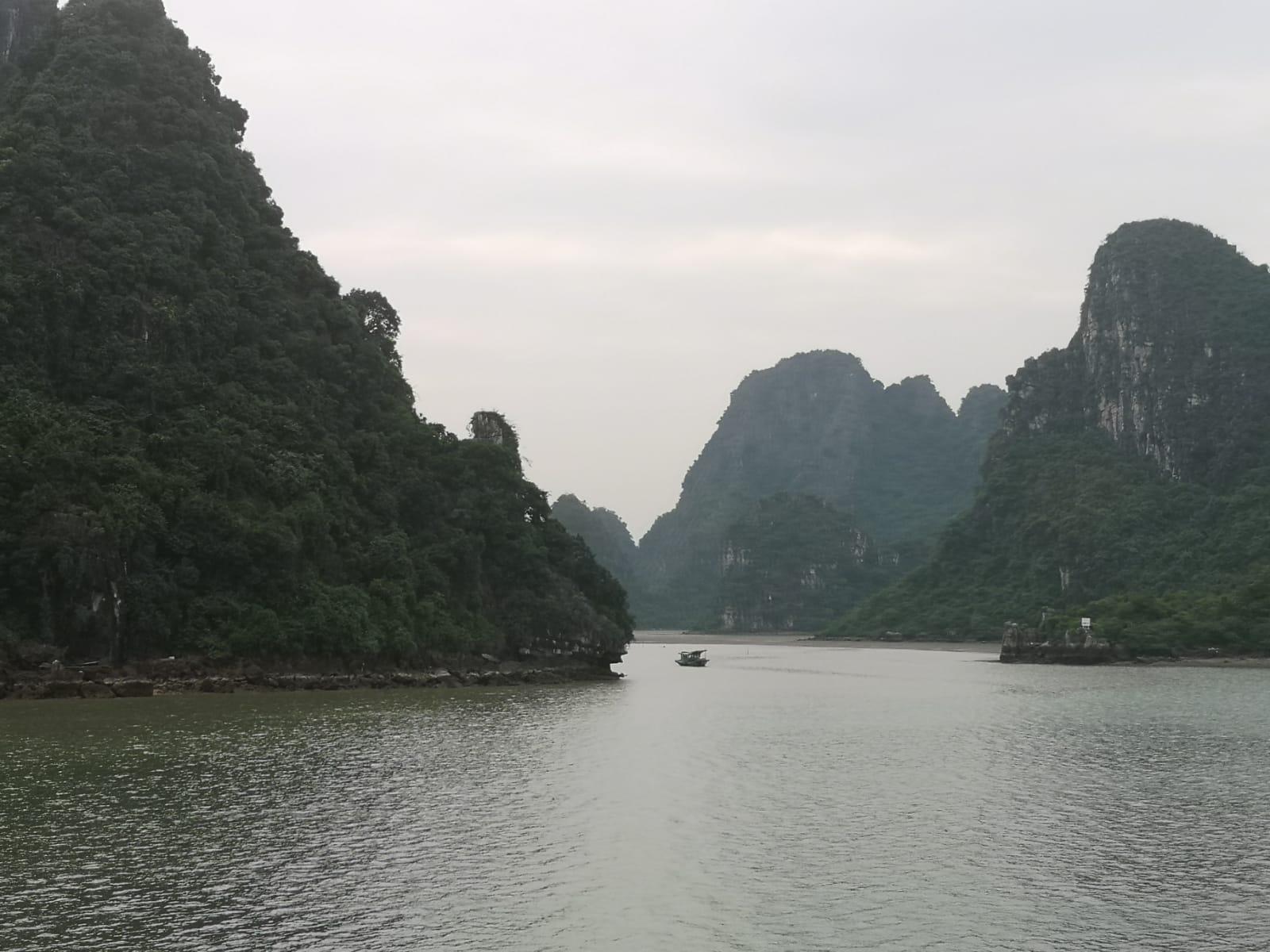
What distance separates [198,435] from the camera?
232 feet

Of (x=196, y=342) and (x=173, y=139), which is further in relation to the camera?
(x=173, y=139)

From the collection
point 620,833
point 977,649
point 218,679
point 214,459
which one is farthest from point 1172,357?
point 620,833

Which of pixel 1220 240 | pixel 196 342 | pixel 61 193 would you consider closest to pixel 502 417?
pixel 196 342

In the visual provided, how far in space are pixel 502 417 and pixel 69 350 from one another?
38126 mm

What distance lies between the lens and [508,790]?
108 ft

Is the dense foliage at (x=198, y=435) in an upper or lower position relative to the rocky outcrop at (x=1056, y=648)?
upper

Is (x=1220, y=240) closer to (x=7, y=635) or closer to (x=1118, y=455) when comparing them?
(x=1118, y=455)

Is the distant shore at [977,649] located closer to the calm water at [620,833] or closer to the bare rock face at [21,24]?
the calm water at [620,833]

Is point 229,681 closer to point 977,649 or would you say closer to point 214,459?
point 214,459

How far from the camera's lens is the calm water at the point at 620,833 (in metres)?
19.9

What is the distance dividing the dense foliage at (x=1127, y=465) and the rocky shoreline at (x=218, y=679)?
7092cm

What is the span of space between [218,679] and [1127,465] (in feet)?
450

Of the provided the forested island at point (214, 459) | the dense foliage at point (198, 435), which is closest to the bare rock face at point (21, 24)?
the forested island at point (214, 459)

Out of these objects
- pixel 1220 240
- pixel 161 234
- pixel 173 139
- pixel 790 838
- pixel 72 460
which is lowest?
pixel 790 838
